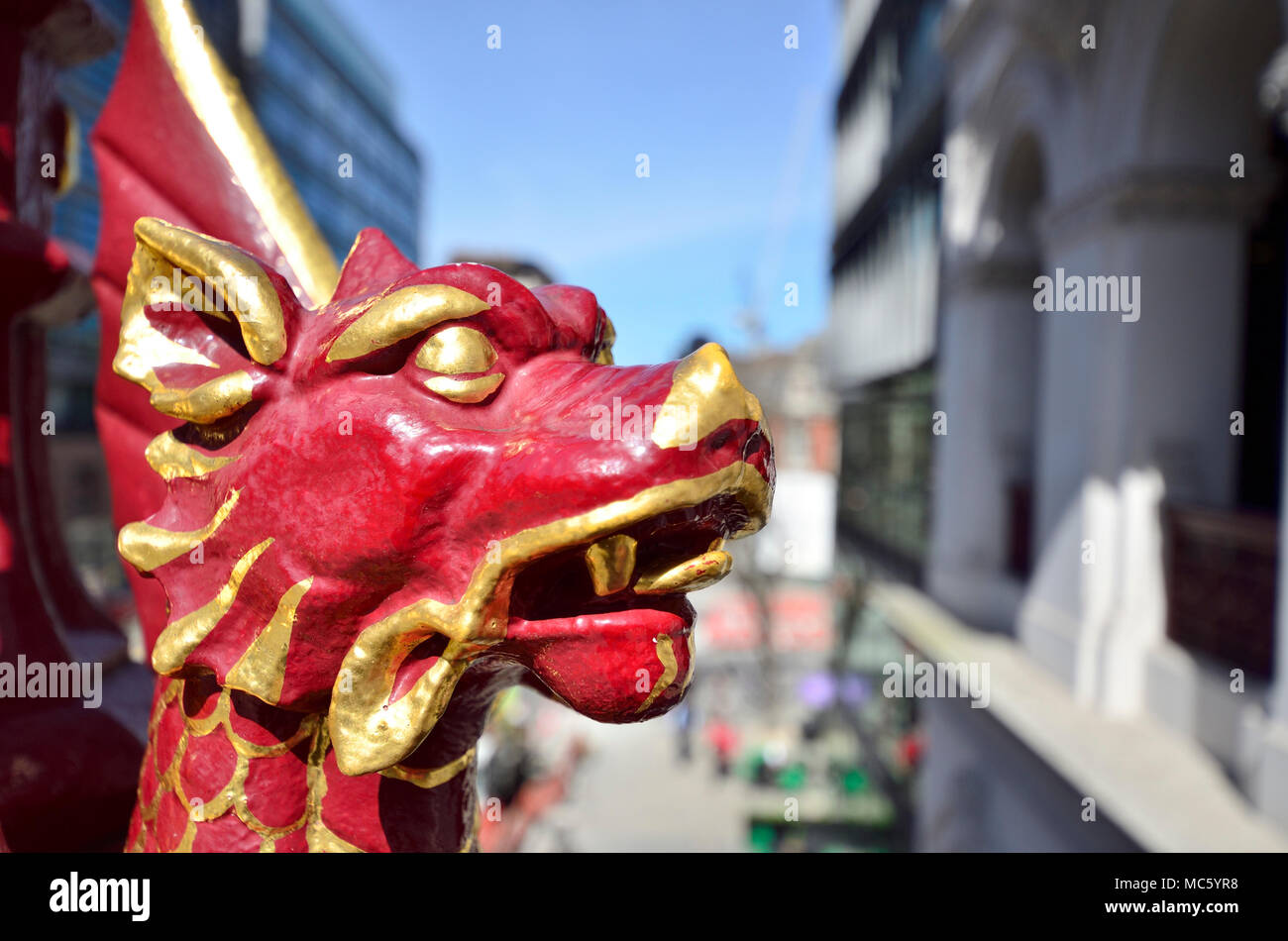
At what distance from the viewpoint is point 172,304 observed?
1.24m

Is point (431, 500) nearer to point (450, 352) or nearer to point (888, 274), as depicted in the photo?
point (450, 352)

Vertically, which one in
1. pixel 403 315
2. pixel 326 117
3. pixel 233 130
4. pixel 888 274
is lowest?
pixel 403 315

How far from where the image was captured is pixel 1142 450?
6.30 m

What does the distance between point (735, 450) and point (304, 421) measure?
2.05 ft

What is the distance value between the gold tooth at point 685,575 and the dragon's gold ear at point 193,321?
64 centimetres

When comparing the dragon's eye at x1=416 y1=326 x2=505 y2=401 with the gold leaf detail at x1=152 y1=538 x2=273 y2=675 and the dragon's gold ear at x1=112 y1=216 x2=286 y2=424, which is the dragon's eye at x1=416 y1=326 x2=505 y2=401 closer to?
the dragon's gold ear at x1=112 y1=216 x2=286 y2=424

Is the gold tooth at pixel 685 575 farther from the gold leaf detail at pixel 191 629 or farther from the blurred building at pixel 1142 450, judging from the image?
the blurred building at pixel 1142 450

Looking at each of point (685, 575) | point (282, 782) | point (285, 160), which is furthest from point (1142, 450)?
point (285, 160)

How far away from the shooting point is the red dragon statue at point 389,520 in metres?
1.03

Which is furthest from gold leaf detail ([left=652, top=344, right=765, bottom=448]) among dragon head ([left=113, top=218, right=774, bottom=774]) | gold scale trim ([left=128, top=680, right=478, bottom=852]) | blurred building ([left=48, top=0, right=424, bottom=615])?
blurred building ([left=48, top=0, right=424, bottom=615])

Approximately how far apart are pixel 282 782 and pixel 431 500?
2.00 ft

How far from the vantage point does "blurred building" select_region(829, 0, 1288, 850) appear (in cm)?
535
